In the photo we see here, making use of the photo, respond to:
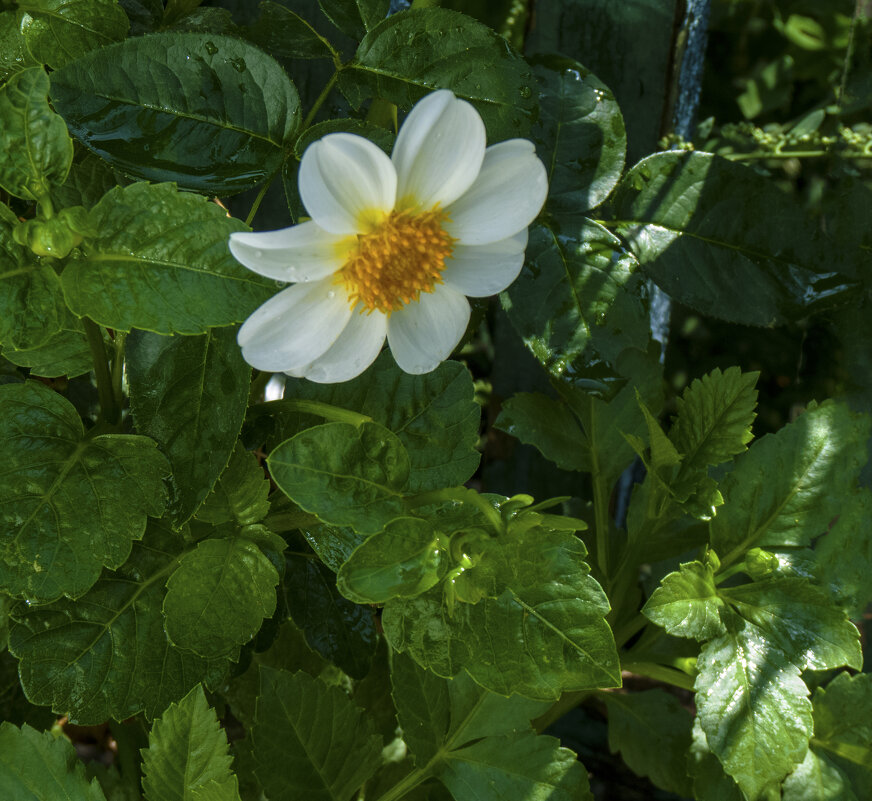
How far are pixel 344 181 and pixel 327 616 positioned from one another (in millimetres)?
520

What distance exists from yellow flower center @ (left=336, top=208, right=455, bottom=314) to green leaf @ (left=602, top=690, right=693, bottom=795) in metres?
0.67

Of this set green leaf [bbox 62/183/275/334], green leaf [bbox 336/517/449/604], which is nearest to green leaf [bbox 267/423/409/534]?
green leaf [bbox 336/517/449/604]

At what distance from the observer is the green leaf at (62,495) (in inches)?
27.3

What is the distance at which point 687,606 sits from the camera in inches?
32.7

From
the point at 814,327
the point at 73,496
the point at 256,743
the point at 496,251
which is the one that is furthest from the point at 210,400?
the point at 814,327

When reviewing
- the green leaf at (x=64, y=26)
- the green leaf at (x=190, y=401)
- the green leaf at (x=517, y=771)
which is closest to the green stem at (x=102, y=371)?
the green leaf at (x=190, y=401)

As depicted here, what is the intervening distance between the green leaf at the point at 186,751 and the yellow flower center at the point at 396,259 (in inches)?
15.4

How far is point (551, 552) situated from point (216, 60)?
1.66ft

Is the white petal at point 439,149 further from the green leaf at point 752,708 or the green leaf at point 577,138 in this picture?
the green leaf at point 752,708

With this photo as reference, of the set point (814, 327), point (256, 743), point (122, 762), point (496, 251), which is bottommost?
point (122, 762)

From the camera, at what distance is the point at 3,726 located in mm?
822

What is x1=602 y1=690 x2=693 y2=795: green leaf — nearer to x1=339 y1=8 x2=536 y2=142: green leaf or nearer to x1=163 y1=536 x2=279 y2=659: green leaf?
x1=163 y1=536 x2=279 y2=659: green leaf

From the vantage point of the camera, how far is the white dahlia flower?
622 mm

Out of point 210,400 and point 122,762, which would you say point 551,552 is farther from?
point 122,762
